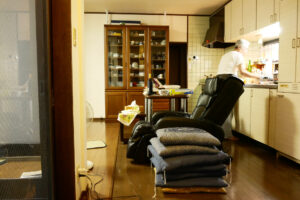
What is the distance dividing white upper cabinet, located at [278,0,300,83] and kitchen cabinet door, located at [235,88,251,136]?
0.81 meters

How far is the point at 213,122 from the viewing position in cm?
227

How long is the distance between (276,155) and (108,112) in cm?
350

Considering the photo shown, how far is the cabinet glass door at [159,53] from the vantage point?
5.45 m

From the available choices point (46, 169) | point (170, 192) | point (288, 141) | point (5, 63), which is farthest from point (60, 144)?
point (288, 141)

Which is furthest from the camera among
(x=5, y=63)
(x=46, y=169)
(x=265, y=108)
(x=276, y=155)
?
(x=265, y=108)

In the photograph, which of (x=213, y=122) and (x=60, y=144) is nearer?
(x=60, y=144)

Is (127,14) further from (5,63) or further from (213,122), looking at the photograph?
(5,63)

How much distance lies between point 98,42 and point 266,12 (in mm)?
3562

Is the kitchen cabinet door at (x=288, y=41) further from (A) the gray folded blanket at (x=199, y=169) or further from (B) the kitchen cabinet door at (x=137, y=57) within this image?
(B) the kitchen cabinet door at (x=137, y=57)

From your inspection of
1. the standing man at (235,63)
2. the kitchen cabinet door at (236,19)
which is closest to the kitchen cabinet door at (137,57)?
the kitchen cabinet door at (236,19)

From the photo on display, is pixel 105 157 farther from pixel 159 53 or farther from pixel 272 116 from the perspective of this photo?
pixel 159 53

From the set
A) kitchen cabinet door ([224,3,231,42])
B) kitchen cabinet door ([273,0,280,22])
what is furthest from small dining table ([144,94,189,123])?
kitchen cabinet door ([224,3,231,42])

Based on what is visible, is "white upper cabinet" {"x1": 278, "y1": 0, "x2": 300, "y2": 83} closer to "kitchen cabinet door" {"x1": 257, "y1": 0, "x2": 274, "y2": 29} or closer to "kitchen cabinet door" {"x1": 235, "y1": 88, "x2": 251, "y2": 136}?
"kitchen cabinet door" {"x1": 257, "y1": 0, "x2": 274, "y2": 29}

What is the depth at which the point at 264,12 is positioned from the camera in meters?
3.50
